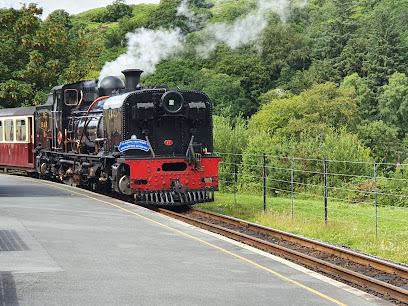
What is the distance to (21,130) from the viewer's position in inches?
1196

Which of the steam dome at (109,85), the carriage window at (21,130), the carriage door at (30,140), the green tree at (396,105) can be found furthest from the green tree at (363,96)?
the steam dome at (109,85)

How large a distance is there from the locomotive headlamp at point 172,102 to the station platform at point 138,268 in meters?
4.13

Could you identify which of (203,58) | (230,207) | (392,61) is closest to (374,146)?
(392,61)

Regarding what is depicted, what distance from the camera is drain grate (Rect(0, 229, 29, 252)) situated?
11.4 meters

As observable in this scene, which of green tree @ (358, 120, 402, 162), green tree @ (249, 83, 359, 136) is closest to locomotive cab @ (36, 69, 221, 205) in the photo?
green tree @ (249, 83, 359, 136)

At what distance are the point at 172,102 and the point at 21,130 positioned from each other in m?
13.6

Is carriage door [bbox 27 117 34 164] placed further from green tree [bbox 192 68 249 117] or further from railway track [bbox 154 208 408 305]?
green tree [bbox 192 68 249 117]

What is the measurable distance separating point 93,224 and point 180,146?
17.6ft

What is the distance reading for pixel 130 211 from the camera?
1717 cm

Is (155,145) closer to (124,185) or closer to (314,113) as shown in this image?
(124,185)

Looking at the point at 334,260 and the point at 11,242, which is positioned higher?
the point at 11,242

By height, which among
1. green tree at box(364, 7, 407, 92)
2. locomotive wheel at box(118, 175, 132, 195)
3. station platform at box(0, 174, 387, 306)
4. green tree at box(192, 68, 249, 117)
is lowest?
Result: station platform at box(0, 174, 387, 306)

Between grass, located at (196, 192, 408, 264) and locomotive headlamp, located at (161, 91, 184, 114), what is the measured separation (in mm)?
3268

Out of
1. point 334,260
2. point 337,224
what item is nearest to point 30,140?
point 337,224
